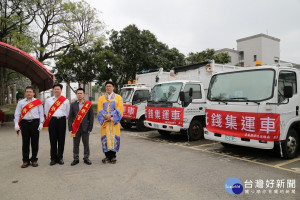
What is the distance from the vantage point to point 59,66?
18828 mm

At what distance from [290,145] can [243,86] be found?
1.78 m

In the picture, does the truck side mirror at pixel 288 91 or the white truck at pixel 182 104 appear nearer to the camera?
the truck side mirror at pixel 288 91

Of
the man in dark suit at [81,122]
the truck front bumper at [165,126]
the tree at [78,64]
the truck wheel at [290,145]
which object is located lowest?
the truck wheel at [290,145]

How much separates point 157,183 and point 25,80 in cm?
3798

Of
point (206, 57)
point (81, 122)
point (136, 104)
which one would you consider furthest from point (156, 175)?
point (206, 57)

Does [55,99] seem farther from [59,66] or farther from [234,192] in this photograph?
[59,66]

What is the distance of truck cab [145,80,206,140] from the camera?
7465 mm

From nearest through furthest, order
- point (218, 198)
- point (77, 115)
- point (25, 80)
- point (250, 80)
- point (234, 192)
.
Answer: point (218, 198) < point (234, 192) < point (77, 115) < point (250, 80) < point (25, 80)

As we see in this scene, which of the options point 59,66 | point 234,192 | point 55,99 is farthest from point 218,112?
point 59,66

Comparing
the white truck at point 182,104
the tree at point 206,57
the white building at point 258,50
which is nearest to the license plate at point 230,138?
the white truck at point 182,104

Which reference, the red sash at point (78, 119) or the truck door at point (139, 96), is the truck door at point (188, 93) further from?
the red sash at point (78, 119)

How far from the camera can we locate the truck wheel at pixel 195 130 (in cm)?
774

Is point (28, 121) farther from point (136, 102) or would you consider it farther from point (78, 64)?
point (78, 64)

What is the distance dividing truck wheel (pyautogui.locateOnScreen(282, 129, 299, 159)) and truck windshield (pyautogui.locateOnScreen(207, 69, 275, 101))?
1187 millimetres
